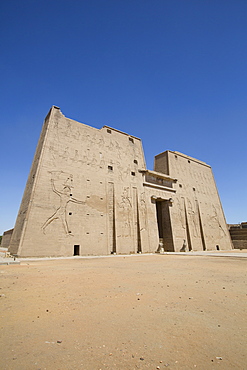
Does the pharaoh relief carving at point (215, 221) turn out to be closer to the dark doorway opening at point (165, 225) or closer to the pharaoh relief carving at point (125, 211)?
the dark doorway opening at point (165, 225)

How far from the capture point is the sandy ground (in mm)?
1776

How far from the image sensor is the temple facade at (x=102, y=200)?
14461 millimetres

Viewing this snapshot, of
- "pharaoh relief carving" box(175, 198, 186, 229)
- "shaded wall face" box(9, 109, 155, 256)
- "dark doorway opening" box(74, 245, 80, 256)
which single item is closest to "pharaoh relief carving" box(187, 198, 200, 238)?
"pharaoh relief carving" box(175, 198, 186, 229)

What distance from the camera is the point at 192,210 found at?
2584 cm

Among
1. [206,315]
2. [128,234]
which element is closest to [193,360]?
[206,315]

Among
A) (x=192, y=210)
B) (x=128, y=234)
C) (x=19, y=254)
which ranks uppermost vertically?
(x=192, y=210)

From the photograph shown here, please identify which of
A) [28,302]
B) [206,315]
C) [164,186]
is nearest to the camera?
[206,315]

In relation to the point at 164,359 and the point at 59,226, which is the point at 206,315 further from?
the point at 59,226

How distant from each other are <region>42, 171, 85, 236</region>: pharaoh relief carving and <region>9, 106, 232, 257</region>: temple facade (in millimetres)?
72

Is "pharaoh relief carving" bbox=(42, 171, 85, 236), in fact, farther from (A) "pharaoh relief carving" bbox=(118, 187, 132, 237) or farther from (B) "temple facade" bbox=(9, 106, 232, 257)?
(A) "pharaoh relief carving" bbox=(118, 187, 132, 237)

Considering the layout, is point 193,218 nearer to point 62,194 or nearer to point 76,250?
point 76,250

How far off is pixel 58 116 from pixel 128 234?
1286 cm

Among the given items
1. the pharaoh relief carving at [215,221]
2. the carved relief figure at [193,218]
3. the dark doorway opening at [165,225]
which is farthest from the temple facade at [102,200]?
the pharaoh relief carving at [215,221]

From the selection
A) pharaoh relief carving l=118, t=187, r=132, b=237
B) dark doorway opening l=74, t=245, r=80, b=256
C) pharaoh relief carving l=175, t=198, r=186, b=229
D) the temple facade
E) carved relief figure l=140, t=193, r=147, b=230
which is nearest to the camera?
the temple facade
